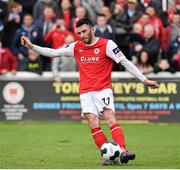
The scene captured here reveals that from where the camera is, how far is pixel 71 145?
601 inches

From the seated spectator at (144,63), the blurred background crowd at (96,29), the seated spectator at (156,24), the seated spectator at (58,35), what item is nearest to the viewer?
the seated spectator at (144,63)

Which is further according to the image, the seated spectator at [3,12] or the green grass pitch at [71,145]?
the seated spectator at [3,12]

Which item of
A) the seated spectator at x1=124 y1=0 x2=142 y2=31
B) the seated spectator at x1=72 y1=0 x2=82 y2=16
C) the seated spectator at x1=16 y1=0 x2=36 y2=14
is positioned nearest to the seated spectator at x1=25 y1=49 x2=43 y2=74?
the seated spectator at x1=72 y1=0 x2=82 y2=16

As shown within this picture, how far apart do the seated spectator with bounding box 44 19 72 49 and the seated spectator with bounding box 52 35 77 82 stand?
1.24 ft

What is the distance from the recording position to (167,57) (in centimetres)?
2216

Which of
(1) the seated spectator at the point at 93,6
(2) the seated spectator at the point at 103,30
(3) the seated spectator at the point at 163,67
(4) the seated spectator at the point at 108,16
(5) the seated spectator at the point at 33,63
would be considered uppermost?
(1) the seated spectator at the point at 93,6

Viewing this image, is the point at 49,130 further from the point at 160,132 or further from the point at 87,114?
the point at 87,114

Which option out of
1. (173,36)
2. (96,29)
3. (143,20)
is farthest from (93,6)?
(173,36)

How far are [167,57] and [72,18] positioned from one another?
3.22 m

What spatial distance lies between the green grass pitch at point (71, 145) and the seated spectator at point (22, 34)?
2.01 m

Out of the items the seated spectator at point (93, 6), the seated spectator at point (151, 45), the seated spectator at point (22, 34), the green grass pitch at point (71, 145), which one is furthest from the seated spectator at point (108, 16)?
the green grass pitch at point (71, 145)

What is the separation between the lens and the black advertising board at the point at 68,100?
21.0 metres

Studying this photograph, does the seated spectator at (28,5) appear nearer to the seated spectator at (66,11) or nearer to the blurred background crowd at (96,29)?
the blurred background crowd at (96,29)

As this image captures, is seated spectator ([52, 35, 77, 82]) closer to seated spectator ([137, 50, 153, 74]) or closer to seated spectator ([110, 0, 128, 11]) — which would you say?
seated spectator ([137, 50, 153, 74])
